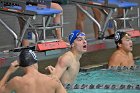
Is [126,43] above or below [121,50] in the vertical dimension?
above

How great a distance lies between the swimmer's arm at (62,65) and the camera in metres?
6.63

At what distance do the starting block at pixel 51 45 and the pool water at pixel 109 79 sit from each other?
0.61m

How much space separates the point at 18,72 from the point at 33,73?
2.73m

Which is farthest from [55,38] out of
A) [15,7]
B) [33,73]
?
[33,73]

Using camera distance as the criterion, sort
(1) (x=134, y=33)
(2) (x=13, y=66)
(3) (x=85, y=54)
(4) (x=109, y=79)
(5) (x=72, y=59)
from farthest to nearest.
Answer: (1) (x=134, y=33) → (3) (x=85, y=54) → (4) (x=109, y=79) → (5) (x=72, y=59) → (2) (x=13, y=66)

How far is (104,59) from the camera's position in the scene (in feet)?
30.8

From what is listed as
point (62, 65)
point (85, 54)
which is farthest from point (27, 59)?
point (85, 54)

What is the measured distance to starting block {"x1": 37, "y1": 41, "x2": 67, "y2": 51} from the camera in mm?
7996

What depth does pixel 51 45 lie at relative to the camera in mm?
8148

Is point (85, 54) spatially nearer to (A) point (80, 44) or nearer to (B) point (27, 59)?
(A) point (80, 44)

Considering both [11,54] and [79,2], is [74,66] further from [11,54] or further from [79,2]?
[79,2]

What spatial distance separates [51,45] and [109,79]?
112cm

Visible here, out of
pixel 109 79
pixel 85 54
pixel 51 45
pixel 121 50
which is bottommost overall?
pixel 109 79

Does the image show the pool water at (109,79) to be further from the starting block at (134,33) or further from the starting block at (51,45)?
the starting block at (134,33)
